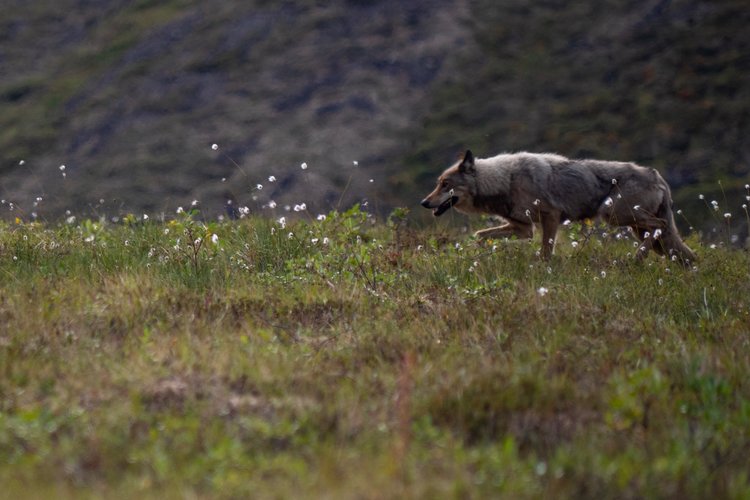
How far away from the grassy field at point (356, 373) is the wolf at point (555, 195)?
232 centimetres

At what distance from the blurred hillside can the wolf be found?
493 inches

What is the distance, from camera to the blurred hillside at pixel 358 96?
2677cm

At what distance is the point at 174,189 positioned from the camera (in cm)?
2680

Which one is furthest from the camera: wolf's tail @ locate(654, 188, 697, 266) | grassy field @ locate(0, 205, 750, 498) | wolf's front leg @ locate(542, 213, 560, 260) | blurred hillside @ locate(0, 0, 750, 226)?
blurred hillside @ locate(0, 0, 750, 226)

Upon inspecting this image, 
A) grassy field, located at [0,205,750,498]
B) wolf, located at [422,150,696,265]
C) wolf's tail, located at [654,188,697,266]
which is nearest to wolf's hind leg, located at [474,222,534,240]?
wolf, located at [422,150,696,265]

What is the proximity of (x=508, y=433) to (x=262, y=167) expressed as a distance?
23.1 metres

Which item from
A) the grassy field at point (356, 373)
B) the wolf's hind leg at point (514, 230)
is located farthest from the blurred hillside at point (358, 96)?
the grassy field at point (356, 373)

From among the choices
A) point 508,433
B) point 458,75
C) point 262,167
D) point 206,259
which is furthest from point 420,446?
point 458,75

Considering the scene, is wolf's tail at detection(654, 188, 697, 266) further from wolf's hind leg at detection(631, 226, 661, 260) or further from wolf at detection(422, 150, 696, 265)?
wolf's hind leg at detection(631, 226, 661, 260)

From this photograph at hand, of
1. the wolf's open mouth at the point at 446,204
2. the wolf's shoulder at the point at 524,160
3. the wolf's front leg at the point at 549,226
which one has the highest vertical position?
the wolf's shoulder at the point at 524,160

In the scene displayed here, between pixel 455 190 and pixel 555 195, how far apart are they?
1319 millimetres

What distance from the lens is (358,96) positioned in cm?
3056

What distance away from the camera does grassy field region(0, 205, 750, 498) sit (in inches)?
165

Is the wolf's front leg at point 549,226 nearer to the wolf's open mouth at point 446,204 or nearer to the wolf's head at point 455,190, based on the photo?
the wolf's head at point 455,190
